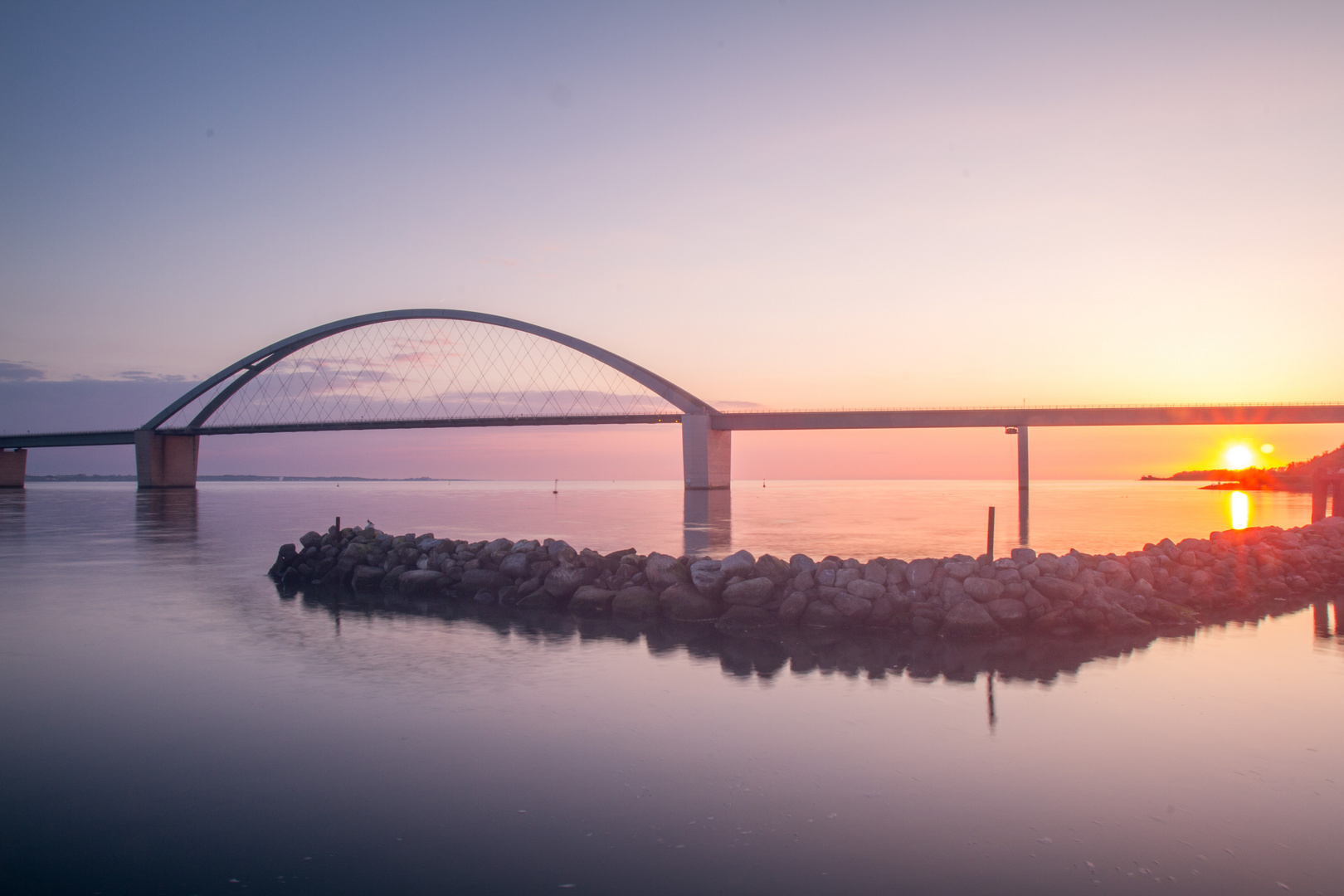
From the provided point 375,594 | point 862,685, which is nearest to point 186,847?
point 862,685

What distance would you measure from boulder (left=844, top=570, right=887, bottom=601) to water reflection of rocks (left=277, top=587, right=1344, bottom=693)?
0.49 m

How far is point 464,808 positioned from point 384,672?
13.4 feet

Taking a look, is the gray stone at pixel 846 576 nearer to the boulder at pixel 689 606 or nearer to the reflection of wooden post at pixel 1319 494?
the boulder at pixel 689 606

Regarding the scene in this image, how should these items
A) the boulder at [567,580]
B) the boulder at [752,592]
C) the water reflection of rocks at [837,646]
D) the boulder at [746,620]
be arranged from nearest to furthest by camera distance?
the water reflection of rocks at [837,646] < the boulder at [746,620] < the boulder at [752,592] < the boulder at [567,580]

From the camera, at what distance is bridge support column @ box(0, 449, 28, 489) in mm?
111438

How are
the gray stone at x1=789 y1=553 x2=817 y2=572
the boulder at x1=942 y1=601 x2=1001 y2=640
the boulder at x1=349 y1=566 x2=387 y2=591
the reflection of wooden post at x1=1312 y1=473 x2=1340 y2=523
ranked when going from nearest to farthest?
the boulder at x1=942 y1=601 x2=1001 y2=640 < the gray stone at x1=789 y1=553 x2=817 y2=572 < the boulder at x1=349 y1=566 x2=387 y2=591 < the reflection of wooden post at x1=1312 y1=473 x2=1340 y2=523

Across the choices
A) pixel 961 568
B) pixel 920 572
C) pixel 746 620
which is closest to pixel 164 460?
pixel 746 620

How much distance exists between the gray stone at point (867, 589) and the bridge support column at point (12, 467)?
13410 centimetres

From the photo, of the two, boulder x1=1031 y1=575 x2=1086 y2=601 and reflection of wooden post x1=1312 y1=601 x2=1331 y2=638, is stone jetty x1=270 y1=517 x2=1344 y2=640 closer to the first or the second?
boulder x1=1031 y1=575 x2=1086 y2=601

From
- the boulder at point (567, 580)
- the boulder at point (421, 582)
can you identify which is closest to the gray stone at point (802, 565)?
the boulder at point (567, 580)

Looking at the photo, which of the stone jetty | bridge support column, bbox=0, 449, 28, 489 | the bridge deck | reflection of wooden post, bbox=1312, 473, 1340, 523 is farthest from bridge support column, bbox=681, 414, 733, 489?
bridge support column, bbox=0, 449, 28, 489

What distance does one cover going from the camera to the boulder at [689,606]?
11.7 metres

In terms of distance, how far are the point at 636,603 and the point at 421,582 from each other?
451 cm

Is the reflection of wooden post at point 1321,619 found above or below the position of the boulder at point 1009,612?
below
